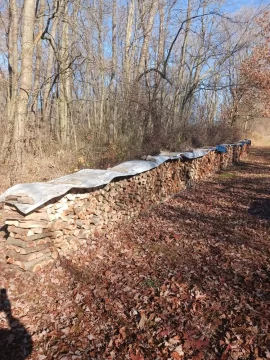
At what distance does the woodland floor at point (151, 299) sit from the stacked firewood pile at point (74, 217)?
24 centimetres

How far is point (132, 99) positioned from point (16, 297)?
26.3 ft

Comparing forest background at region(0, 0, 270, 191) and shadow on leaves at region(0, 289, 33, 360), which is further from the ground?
forest background at region(0, 0, 270, 191)

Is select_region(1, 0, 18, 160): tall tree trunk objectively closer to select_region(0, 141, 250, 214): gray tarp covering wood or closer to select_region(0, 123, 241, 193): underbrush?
select_region(0, 123, 241, 193): underbrush

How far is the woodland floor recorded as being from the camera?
285 cm

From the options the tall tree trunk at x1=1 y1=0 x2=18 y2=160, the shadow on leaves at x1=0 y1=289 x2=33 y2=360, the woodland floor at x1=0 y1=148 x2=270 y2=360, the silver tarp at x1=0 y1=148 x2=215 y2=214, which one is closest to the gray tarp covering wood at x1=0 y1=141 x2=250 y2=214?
the silver tarp at x1=0 y1=148 x2=215 y2=214

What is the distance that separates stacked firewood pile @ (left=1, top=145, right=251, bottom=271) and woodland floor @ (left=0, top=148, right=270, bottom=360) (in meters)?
0.24

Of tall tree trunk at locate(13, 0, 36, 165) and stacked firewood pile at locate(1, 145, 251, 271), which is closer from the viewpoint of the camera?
stacked firewood pile at locate(1, 145, 251, 271)

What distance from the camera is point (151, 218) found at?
6.56m

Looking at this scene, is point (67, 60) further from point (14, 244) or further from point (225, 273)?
point (225, 273)

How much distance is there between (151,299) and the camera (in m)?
3.57

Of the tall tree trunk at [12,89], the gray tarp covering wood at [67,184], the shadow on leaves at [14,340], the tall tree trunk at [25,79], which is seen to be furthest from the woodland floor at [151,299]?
the tall tree trunk at [12,89]

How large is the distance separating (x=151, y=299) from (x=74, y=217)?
6.31ft

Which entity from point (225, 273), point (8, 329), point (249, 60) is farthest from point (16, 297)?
A: point (249, 60)

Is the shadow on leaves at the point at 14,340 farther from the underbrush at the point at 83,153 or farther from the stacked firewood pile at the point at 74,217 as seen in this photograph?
the underbrush at the point at 83,153
